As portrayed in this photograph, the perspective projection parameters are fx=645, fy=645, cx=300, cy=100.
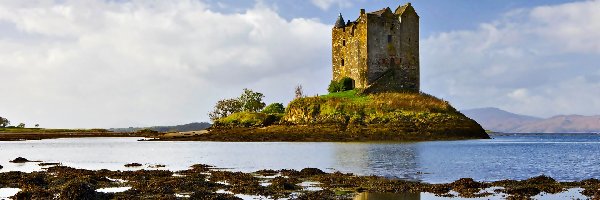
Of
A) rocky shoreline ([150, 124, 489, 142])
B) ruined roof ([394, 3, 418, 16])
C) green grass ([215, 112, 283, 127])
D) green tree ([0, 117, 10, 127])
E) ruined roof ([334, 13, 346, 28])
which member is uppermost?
ruined roof ([394, 3, 418, 16])

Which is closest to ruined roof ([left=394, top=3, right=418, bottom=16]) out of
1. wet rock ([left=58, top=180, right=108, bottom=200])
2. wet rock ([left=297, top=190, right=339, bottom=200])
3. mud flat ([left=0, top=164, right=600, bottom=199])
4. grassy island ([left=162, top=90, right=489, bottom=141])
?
grassy island ([left=162, top=90, right=489, bottom=141])

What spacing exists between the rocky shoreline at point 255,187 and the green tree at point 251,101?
90.5 meters

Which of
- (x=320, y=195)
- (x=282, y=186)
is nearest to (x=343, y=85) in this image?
(x=282, y=186)

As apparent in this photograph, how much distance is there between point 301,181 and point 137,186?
6590mm

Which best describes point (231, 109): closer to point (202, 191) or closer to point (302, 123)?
point (302, 123)

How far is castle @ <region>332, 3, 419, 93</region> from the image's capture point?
91938 mm

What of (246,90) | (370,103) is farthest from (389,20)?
(246,90)

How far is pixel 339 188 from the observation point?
23.4 m

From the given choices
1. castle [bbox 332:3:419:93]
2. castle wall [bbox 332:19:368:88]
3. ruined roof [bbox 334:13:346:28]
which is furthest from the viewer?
ruined roof [bbox 334:13:346:28]

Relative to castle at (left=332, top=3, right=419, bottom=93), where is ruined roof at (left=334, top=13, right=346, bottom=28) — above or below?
above

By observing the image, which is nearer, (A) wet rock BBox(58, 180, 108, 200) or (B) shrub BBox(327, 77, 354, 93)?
(A) wet rock BBox(58, 180, 108, 200)

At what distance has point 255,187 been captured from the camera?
2338cm

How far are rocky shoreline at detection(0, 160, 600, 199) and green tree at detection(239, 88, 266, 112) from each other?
9048 centimetres

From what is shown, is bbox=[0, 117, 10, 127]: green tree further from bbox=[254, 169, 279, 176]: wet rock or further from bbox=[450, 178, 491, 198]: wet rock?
bbox=[450, 178, 491, 198]: wet rock
